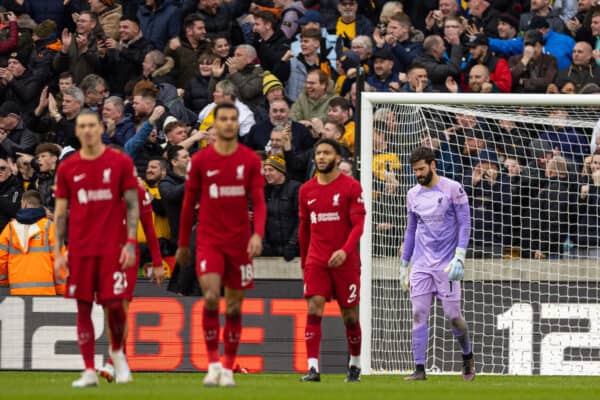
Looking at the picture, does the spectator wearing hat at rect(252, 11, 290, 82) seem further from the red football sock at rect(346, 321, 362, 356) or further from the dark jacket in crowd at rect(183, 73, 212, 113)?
the red football sock at rect(346, 321, 362, 356)

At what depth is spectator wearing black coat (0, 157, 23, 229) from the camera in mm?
18389

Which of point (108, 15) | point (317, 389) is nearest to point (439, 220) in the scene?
point (317, 389)

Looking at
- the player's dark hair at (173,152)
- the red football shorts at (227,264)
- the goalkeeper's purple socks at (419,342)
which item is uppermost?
the player's dark hair at (173,152)

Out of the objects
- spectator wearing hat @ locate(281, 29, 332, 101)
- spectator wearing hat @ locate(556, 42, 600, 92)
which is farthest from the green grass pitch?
spectator wearing hat @ locate(281, 29, 332, 101)

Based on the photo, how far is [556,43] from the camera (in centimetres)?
2070

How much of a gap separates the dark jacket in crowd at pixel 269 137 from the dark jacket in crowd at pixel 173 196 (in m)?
1.66

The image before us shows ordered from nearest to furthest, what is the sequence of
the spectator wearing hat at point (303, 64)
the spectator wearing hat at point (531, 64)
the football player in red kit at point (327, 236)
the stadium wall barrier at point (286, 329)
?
the football player in red kit at point (327, 236) < the stadium wall barrier at point (286, 329) < the spectator wearing hat at point (531, 64) < the spectator wearing hat at point (303, 64)

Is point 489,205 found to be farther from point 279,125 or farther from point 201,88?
point 201,88

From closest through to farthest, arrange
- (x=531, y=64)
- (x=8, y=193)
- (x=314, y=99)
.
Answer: (x=8, y=193) → (x=314, y=99) → (x=531, y=64)

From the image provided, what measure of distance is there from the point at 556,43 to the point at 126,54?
638 centimetres

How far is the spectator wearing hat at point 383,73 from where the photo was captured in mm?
19609

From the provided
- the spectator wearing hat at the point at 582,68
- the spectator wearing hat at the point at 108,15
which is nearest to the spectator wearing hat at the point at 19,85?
the spectator wearing hat at the point at 108,15

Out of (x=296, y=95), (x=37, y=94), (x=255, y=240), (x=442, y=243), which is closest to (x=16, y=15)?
(x=37, y=94)

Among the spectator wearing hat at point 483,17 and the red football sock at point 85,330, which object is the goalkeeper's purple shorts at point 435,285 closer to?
the red football sock at point 85,330
